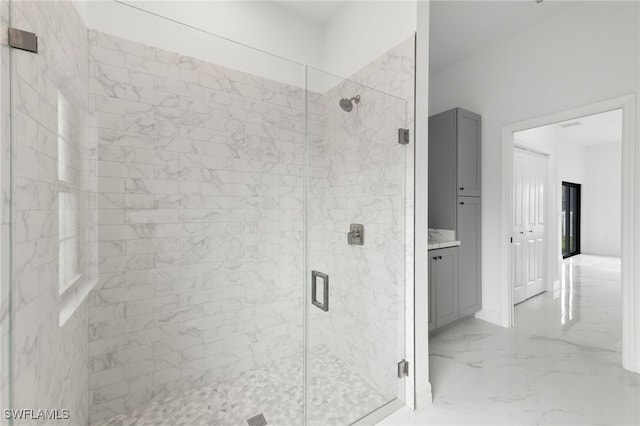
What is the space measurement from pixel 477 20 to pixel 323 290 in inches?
114

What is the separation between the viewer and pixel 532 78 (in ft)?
8.77

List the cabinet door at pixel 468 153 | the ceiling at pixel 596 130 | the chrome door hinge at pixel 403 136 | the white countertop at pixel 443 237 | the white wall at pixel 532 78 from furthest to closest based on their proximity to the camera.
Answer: the ceiling at pixel 596 130, the cabinet door at pixel 468 153, the white countertop at pixel 443 237, the white wall at pixel 532 78, the chrome door hinge at pixel 403 136

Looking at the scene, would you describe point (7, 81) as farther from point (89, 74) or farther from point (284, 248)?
point (284, 248)

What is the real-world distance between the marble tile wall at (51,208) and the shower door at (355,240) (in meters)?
1.10

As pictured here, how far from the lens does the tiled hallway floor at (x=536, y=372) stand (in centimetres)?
160

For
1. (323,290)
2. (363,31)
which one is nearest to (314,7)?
(363,31)

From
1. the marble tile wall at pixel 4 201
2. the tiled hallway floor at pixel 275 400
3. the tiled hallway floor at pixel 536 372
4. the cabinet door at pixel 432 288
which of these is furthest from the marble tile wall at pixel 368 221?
the marble tile wall at pixel 4 201

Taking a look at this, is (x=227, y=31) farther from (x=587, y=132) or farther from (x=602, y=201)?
(x=602, y=201)

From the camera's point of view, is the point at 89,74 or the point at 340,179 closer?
the point at 89,74

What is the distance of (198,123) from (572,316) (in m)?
4.18

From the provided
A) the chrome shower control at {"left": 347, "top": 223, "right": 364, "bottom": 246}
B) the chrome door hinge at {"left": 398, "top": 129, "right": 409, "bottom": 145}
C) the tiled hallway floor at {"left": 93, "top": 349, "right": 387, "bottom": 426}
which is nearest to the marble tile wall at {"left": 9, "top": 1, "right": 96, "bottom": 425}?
the tiled hallway floor at {"left": 93, "top": 349, "right": 387, "bottom": 426}

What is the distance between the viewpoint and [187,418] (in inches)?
56.7

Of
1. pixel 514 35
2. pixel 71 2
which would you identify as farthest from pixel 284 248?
pixel 514 35
